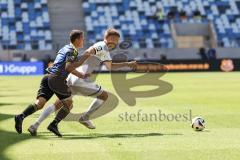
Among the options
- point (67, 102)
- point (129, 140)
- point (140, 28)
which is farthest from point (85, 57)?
point (140, 28)

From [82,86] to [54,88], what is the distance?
0.94m

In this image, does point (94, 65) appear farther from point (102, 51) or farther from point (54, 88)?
point (54, 88)

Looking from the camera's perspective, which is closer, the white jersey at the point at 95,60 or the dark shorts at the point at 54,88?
the dark shorts at the point at 54,88

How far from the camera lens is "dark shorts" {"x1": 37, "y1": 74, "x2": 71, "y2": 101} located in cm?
1183

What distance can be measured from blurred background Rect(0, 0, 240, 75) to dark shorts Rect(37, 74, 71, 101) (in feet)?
127

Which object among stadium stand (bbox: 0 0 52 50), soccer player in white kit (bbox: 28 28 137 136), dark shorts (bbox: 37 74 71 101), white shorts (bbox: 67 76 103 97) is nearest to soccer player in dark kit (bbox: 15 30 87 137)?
dark shorts (bbox: 37 74 71 101)

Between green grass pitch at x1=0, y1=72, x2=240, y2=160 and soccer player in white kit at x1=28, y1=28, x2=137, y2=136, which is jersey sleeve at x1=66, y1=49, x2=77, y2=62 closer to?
soccer player in white kit at x1=28, y1=28, x2=137, y2=136

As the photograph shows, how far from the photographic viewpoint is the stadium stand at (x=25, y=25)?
5522 centimetres

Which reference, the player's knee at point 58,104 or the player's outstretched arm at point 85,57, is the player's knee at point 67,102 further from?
the player's outstretched arm at point 85,57

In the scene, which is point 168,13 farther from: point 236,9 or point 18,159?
point 18,159

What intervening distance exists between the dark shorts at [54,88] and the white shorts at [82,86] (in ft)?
1.75

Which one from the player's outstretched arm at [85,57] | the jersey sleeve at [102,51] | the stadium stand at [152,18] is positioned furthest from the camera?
the stadium stand at [152,18]

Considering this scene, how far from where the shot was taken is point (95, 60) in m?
12.6

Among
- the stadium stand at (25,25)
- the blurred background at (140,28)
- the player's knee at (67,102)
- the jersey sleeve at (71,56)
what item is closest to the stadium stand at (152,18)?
the blurred background at (140,28)
